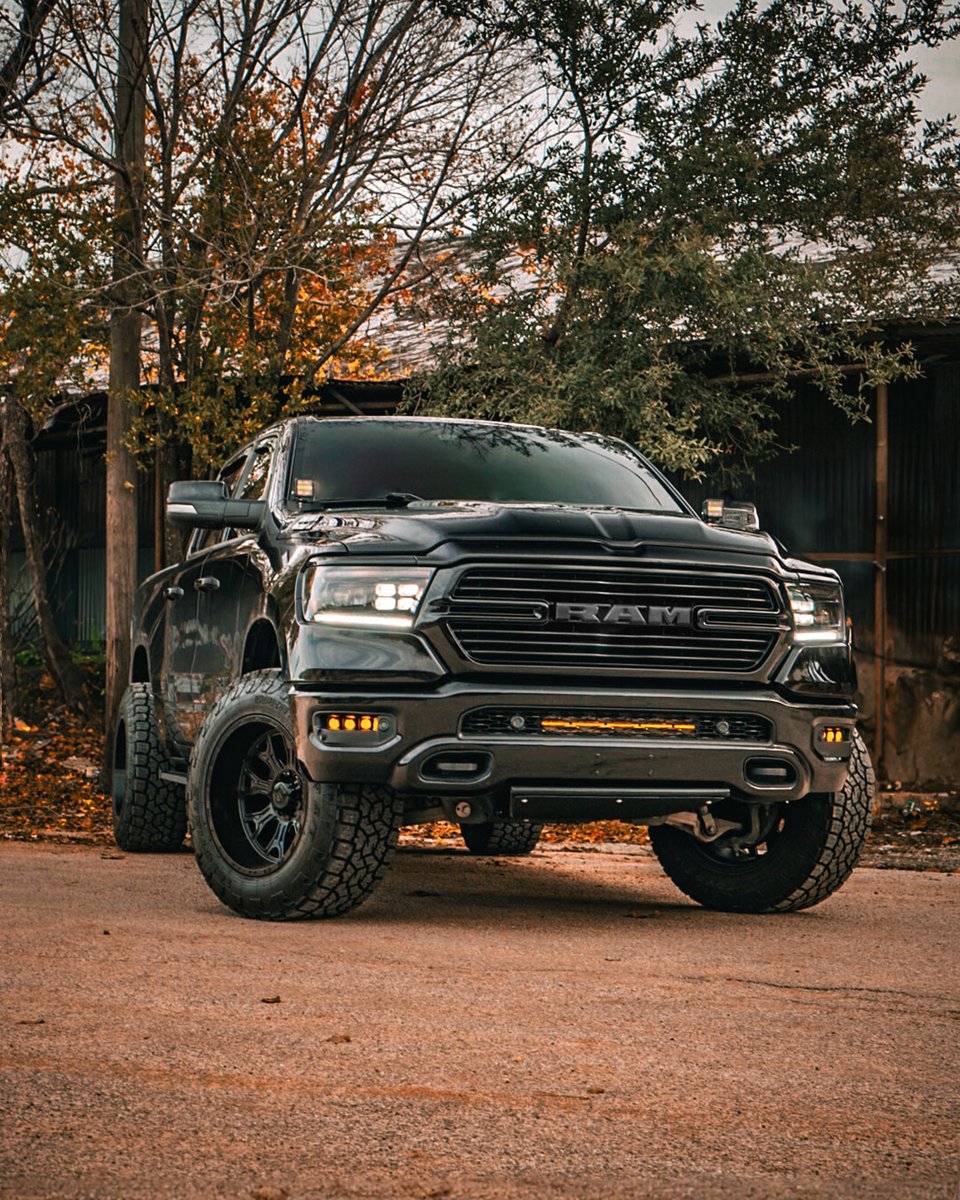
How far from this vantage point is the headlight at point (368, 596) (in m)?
6.91

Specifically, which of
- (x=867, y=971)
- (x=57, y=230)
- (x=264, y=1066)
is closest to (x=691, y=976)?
(x=867, y=971)

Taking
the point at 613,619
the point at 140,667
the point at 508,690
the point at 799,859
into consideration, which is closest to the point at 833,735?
the point at 799,859

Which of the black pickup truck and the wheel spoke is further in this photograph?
the wheel spoke

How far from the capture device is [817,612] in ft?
24.9

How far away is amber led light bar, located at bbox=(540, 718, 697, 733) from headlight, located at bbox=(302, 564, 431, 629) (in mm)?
708

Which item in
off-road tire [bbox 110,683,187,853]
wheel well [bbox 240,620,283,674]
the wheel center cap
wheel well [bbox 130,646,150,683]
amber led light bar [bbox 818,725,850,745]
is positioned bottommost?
off-road tire [bbox 110,683,187,853]

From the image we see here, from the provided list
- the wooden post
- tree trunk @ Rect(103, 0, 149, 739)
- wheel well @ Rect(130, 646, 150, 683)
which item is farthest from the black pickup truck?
the wooden post

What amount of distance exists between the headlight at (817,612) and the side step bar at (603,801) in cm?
81

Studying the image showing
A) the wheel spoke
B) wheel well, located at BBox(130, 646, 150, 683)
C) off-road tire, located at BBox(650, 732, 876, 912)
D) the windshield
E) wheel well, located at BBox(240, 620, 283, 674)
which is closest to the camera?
the wheel spoke

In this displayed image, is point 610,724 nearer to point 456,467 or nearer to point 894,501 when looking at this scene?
point 456,467

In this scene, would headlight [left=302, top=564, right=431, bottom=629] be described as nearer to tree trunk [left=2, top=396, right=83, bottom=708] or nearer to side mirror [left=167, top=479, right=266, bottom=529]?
side mirror [left=167, top=479, right=266, bottom=529]

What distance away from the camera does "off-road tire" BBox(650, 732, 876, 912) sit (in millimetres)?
7762

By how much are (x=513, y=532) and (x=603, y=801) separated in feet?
3.77

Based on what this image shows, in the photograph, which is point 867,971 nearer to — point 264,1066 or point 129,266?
point 264,1066
